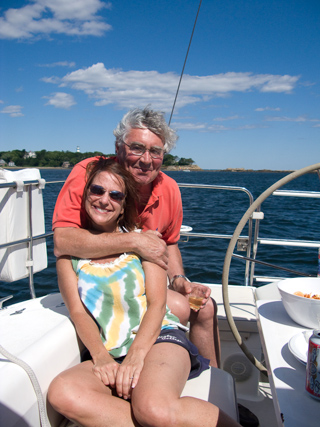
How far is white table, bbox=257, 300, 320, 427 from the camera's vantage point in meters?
0.90

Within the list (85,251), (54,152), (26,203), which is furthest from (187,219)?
(54,152)

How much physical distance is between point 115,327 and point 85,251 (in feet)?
1.11

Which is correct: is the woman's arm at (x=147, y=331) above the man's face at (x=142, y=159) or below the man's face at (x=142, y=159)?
below

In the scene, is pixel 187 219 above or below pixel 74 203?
below

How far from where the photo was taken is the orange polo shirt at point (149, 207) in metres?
1.70

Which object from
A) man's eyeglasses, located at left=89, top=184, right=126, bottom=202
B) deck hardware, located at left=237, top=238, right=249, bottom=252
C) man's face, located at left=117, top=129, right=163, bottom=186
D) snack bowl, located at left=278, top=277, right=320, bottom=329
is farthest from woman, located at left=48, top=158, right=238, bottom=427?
deck hardware, located at left=237, top=238, right=249, bottom=252

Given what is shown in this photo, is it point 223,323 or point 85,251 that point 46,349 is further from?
point 223,323

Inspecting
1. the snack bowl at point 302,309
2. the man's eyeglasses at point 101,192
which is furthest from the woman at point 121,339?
the snack bowl at point 302,309

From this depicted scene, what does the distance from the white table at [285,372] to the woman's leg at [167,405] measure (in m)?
0.26

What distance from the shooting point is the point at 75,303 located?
61.7 inches

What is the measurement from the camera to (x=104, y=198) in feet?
5.41

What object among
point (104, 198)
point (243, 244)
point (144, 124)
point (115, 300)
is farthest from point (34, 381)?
point (243, 244)

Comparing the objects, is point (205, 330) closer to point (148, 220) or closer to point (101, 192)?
point (148, 220)

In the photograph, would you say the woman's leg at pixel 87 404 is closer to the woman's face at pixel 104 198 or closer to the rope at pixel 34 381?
the rope at pixel 34 381
